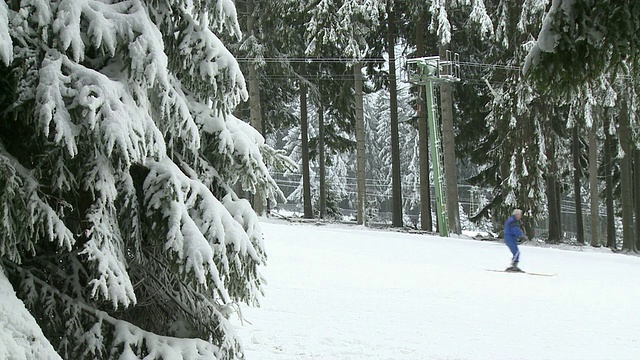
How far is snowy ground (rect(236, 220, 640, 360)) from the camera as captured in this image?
28.1 feet

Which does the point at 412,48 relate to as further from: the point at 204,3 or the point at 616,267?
the point at 204,3

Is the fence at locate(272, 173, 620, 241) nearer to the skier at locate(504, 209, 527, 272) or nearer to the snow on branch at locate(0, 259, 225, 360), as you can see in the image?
the skier at locate(504, 209, 527, 272)

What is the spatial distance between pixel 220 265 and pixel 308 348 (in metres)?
4.79

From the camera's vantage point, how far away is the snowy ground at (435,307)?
28.1 ft

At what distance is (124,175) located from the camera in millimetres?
3602

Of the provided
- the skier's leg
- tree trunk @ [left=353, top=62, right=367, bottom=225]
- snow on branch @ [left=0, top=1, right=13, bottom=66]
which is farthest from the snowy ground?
tree trunk @ [left=353, top=62, right=367, bottom=225]

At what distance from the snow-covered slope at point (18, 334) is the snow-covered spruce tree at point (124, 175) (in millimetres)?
303

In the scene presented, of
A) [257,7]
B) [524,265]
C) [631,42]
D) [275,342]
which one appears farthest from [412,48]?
[631,42]

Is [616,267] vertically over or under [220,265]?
under

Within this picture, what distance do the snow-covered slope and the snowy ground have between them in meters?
5.18

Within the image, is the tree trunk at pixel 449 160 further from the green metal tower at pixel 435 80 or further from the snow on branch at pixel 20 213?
the snow on branch at pixel 20 213

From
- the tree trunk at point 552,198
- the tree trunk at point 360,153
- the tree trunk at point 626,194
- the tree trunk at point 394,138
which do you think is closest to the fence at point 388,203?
the tree trunk at point 394,138

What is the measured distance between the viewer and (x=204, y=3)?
13.1 ft

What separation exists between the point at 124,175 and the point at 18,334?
115 cm
